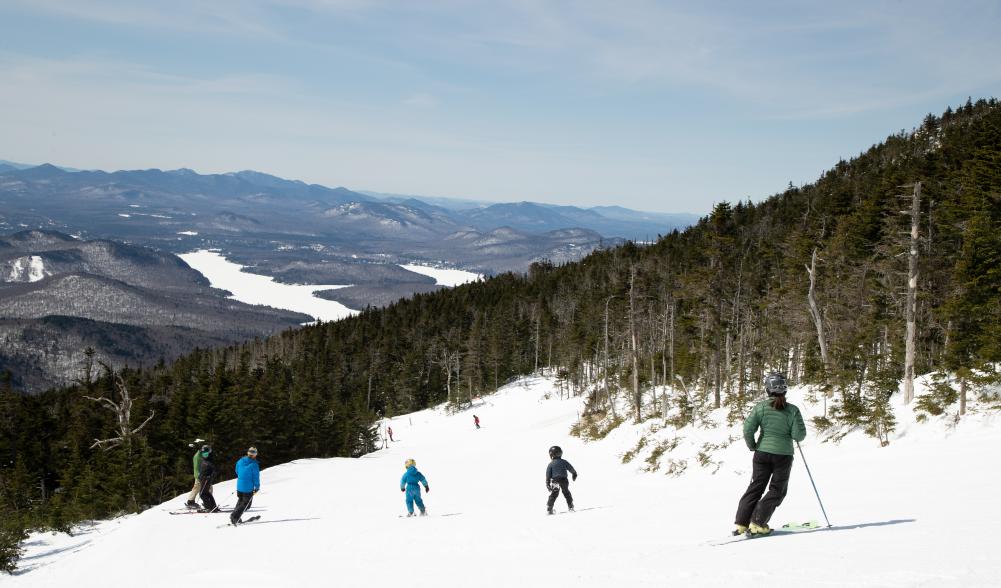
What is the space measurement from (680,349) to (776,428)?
41.5m

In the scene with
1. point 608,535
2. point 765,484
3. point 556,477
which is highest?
point 765,484

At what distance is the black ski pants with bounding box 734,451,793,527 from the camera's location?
796 cm

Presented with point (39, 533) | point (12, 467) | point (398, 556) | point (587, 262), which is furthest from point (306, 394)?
point (587, 262)

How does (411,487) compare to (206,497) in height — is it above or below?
above

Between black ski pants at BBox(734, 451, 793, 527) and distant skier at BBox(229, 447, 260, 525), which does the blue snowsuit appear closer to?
distant skier at BBox(229, 447, 260, 525)

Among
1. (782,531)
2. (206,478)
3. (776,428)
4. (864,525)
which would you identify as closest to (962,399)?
(864,525)

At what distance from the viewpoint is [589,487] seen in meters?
21.1

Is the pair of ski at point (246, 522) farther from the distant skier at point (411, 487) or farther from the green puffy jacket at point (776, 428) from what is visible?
the green puffy jacket at point (776, 428)

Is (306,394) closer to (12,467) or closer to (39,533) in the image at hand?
(12,467)

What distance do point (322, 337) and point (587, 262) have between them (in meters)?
47.2

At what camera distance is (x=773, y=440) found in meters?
7.94

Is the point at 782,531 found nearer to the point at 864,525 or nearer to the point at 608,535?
the point at 864,525

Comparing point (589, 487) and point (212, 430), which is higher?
point (589, 487)

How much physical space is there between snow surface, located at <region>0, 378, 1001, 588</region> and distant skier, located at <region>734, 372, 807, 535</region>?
0.57 m
